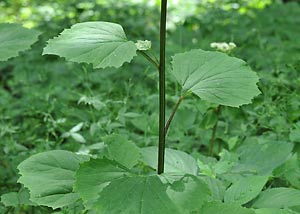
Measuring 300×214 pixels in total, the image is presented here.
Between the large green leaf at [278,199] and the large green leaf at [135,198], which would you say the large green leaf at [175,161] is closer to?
the large green leaf at [278,199]

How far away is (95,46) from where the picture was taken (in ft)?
4.75

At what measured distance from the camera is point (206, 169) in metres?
1.89

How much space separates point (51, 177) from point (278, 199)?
2.48 feet

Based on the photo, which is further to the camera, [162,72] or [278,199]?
[278,199]

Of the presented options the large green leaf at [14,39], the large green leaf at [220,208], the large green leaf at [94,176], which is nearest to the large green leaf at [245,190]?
the large green leaf at [220,208]

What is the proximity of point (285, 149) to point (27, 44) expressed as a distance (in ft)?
3.71

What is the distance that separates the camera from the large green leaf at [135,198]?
4.31 ft

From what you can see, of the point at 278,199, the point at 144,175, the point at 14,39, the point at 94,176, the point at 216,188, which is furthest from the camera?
the point at 14,39

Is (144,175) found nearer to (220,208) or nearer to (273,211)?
(220,208)

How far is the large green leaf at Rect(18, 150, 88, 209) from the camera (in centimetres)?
153

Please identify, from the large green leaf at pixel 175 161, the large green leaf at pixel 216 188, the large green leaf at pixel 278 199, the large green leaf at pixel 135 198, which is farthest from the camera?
the large green leaf at pixel 175 161

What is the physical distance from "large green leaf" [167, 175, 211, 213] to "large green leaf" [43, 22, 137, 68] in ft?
1.23

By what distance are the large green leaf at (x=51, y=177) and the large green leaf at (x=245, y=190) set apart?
520 millimetres

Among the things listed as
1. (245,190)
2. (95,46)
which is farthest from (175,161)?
(95,46)
